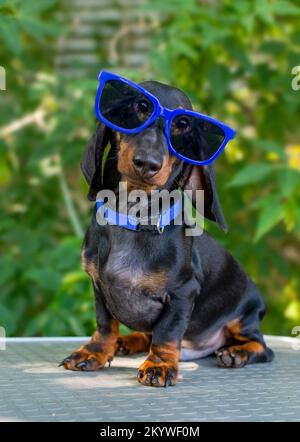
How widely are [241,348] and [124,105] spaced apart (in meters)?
0.79

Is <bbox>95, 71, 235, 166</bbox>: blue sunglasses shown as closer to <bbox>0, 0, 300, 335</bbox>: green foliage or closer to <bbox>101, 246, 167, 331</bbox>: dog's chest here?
<bbox>101, 246, 167, 331</bbox>: dog's chest

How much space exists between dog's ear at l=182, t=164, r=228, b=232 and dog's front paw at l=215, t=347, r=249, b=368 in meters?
0.39

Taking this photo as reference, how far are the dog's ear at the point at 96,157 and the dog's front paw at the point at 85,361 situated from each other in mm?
431


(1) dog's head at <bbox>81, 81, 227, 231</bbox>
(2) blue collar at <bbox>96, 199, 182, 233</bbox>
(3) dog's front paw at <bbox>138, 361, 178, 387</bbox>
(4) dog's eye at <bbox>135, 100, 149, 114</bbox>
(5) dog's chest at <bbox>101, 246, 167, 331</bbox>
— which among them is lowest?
(3) dog's front paw at <bbox>138, 361, 178, 387</bbox>

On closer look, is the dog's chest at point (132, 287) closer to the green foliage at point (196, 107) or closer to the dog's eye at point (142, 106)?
the dog's eye at point (142, 106)

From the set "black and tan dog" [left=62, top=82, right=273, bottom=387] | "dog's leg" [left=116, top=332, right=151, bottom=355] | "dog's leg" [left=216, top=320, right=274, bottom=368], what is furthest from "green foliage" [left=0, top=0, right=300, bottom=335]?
"black and tan dog" [left=62, top=82, right=273, bottom=387]

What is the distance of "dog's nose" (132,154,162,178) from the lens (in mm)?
1965

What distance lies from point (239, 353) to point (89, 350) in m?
0.42

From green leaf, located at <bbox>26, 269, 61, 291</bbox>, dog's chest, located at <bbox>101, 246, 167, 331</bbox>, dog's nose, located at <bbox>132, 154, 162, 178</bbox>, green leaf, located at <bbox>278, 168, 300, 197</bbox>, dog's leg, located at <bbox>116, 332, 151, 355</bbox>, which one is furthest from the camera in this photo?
green leaf, located at <bbox>26, 269, 61, 291</bbox>

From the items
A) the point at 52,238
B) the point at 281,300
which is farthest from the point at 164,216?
the point at 281,300

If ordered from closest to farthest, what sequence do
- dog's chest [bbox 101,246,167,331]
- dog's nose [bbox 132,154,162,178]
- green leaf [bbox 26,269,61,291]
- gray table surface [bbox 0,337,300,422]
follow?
gray table surface [bbox 0,337,300,422]
dog's nose [bbox 132,154,162,178]
dog's chest [bbox 101,246,167,331]
green leaf [bbox 26,269,61,291]

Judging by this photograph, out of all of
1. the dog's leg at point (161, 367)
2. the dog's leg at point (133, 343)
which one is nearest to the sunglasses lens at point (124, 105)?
the dog's leg at point (161, 367)

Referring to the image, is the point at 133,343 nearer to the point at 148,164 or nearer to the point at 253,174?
the point at 148,164

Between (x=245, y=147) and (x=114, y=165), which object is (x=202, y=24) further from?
(x=114, y=165)
